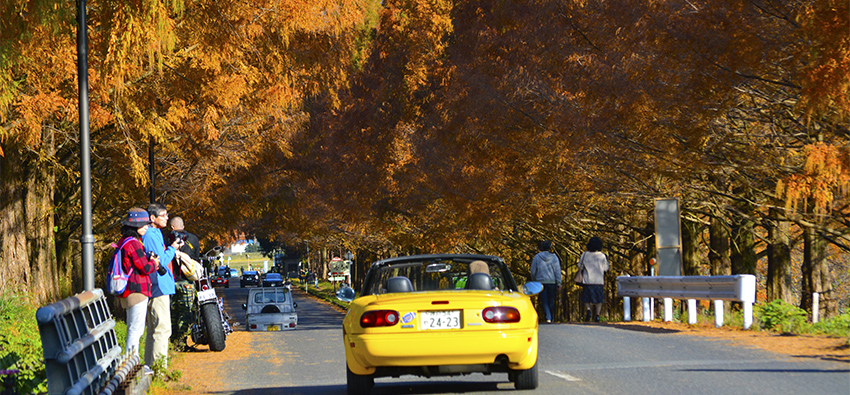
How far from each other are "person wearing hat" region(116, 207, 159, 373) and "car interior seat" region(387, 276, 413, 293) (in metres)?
2.40

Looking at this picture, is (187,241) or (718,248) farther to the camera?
(718,248)

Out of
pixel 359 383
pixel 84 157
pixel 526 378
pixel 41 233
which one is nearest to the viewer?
pixel 359 383

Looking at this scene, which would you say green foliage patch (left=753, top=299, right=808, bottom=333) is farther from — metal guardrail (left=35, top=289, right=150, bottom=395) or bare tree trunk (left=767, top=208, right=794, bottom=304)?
metal guardrail (left=35, top=289, right=150, bottom=395)

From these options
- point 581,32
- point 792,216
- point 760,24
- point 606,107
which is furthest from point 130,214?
point 792,216

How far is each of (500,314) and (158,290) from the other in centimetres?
386

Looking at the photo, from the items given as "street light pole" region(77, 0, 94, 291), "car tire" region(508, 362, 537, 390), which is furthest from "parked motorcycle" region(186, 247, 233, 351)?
"car tire" region(508, 362, 537, 390)

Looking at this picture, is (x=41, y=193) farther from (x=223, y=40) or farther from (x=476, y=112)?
(x=476, y=112)

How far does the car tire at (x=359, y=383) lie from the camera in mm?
8500

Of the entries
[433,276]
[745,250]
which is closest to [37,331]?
[433,276]

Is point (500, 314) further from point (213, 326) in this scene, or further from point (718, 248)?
point (718, 248)

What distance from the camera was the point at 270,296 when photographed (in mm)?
36375

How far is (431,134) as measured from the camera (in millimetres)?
30484

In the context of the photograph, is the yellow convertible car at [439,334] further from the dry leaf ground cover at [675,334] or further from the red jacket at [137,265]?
the dry leaf ground cover at [675,334]

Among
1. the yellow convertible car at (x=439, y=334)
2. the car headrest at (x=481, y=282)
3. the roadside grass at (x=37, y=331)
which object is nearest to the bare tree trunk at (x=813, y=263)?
the roadside grass at (x=37, y=331)
